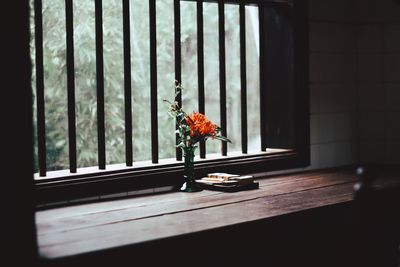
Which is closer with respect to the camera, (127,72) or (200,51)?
(127,72)

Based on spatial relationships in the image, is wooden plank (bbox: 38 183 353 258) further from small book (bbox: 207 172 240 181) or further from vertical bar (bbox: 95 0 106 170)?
vertical bar (bbox: 95 0 106 170)

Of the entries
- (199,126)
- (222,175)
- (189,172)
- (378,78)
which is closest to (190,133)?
(199,126)

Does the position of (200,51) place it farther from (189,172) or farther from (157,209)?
(157,209)

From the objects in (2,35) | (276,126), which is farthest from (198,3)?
(2,35)

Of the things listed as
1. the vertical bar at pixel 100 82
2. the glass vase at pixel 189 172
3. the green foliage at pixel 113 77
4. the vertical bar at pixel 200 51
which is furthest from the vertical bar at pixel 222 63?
the vertical bar at pixel 100 82

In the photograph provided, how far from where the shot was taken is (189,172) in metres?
3.14

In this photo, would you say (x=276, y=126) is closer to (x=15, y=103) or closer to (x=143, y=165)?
(x=143, y=165)

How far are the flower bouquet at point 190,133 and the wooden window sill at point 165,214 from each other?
0.10 meters

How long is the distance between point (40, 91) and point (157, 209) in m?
0.77

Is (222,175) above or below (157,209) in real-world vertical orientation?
above

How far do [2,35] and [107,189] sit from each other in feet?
3.82

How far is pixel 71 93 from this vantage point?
2.88 metres

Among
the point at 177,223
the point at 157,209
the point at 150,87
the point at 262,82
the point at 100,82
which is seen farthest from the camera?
the point at 262,82

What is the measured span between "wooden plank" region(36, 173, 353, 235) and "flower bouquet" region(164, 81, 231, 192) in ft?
0.63
